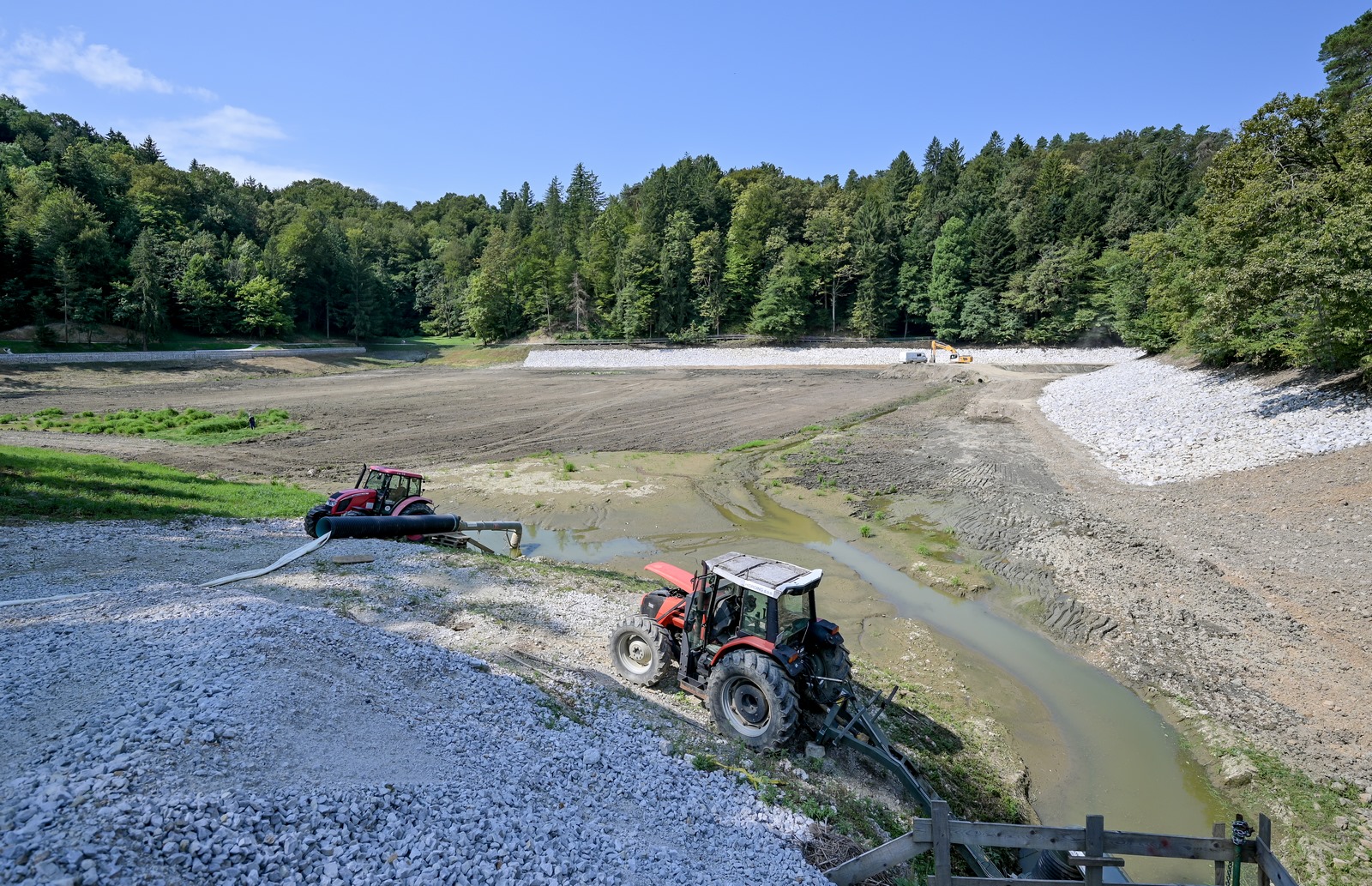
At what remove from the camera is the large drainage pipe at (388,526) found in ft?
46.0

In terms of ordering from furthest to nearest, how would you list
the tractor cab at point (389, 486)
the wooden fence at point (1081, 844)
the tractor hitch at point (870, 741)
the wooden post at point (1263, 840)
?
the tractor cab at point (389, 486) < the tractor hitch at point (870, 741) < the wooden fence at point (1081, 844) < the wooden post at point (1263, 840)

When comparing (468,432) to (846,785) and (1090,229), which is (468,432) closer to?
(846,785)

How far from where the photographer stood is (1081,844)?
185 inches

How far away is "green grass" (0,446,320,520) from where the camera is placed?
14055 mm

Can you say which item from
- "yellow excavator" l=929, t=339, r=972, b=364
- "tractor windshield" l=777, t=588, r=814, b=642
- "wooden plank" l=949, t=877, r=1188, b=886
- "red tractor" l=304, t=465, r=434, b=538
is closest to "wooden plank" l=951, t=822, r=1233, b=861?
"wooden plank" l=949, t=877, r=1188, b=886

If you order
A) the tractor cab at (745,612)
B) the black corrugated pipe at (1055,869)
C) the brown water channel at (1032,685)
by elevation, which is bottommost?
the brown water channel at (1032,685)

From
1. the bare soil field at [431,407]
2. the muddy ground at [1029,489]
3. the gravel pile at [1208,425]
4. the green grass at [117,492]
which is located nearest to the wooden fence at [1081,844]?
the muddy ground at [1029,489]

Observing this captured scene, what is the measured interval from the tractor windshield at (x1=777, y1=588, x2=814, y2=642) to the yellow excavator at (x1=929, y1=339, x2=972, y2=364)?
57.4m

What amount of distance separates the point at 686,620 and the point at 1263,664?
9977 millimetres

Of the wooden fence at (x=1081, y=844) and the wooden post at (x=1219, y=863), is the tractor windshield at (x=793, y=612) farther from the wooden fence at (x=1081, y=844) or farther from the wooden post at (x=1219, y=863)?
the wooden post at (x=1219, y=863)

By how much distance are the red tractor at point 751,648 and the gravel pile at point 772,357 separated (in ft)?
174

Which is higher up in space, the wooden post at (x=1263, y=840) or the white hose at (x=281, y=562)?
the wooden post at (x=1263, y=840)

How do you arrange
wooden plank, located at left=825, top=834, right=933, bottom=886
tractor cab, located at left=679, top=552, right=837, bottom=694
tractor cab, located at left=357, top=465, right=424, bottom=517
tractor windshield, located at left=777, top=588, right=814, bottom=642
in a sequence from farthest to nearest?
1. tractor cab, located at left=357, top=465, right=424, bottom=517
2. tractor windshield, located at left=777, top=588, right=814, bottom=642
3. tractor cab, located at left=679, top=552, right=837, bottom=694
4. wooden plank, located at left=825, top=834, right=933, bottom=886

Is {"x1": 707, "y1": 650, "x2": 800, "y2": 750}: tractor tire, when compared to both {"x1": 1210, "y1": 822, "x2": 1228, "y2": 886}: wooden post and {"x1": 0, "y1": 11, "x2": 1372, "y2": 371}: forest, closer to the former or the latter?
{"x1": 1210, "y1": 822, "x2": 1228, "y2": 886}: wooden post
